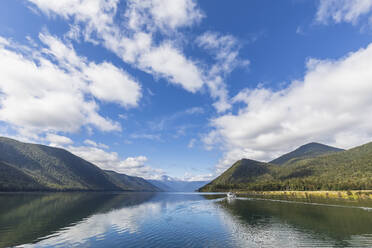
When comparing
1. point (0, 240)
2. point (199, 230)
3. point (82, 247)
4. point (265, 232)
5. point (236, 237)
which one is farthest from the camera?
point (199, 230)

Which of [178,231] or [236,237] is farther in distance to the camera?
[178,231]

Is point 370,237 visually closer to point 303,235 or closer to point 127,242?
point 303,235

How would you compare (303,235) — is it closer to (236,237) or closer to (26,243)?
(236,237)

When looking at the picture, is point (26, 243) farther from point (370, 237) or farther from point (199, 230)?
point (370, 237)

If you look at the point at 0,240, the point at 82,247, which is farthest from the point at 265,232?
the point at 0,240

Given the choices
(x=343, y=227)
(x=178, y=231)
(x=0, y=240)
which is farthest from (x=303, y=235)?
(x=0, y=240)

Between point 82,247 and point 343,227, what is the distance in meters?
80.6

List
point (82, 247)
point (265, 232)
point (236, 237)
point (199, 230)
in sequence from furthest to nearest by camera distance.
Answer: point (199, 230)
point (265, 232)
point (236, 237)
point (82, 247)

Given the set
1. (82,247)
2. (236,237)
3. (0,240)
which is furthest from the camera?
(236,237)

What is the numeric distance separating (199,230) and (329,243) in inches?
1446

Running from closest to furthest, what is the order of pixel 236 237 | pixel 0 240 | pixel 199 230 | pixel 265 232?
pixel 0 240, pixel 236 237, pixel 265 232, pixel 199 230

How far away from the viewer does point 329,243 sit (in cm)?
4884

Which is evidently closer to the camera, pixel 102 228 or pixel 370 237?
pixel 370 237

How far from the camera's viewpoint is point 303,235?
5731 cm
